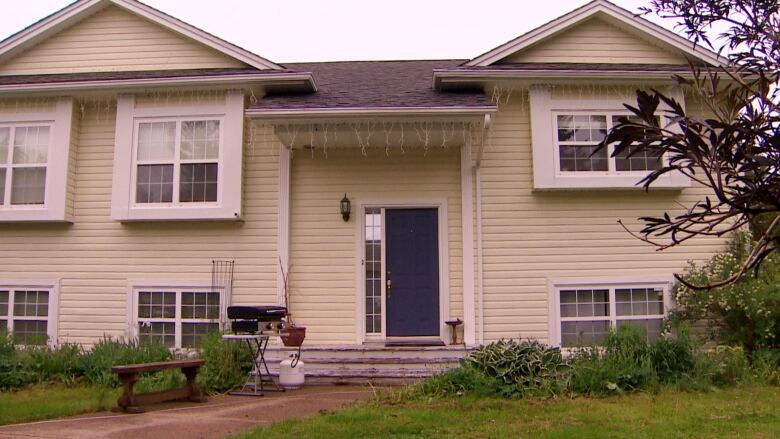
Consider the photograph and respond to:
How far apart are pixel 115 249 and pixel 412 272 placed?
489cm

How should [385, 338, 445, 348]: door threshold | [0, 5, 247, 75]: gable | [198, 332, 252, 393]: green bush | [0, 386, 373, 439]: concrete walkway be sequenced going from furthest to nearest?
[0, 5, 247, 75]: gable
[385, 338, 445, 348]: door threshold
[198, 332, 252, 393]: green bush
[0, 386, 373, 439]: concrete walkway

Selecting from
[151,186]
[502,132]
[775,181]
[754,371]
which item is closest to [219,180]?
[151,186]

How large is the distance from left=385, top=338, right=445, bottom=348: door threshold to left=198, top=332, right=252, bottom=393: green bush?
2.25m

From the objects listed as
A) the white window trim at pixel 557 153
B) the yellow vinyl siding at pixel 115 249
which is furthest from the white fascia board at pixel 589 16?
the yellow vinyl siding at pixel 115 249

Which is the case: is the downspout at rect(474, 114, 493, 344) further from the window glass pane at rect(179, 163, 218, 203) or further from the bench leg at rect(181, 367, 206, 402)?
the bench leg at rect(181, 367, 206, 402)

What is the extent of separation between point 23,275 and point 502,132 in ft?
27.1

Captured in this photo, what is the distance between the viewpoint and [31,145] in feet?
36.2

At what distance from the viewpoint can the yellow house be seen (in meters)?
10.5

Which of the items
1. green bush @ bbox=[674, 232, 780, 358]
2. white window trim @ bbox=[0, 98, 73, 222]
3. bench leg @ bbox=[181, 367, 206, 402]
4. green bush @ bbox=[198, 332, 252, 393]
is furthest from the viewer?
white window trim @ bbox=[0, 98, 73, 222]

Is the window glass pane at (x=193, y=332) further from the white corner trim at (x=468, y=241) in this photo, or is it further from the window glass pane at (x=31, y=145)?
the white corner trim at (x=468, y=241)

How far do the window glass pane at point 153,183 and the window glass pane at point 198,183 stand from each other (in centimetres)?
24

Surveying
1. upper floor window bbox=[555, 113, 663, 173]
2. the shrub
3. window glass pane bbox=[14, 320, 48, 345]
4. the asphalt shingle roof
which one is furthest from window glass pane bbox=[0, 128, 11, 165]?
upper floor window bbox=[555, 113, 663, 173]

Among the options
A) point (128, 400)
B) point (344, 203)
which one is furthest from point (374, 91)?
point (128, 400)

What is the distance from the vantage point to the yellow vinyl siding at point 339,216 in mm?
10586
